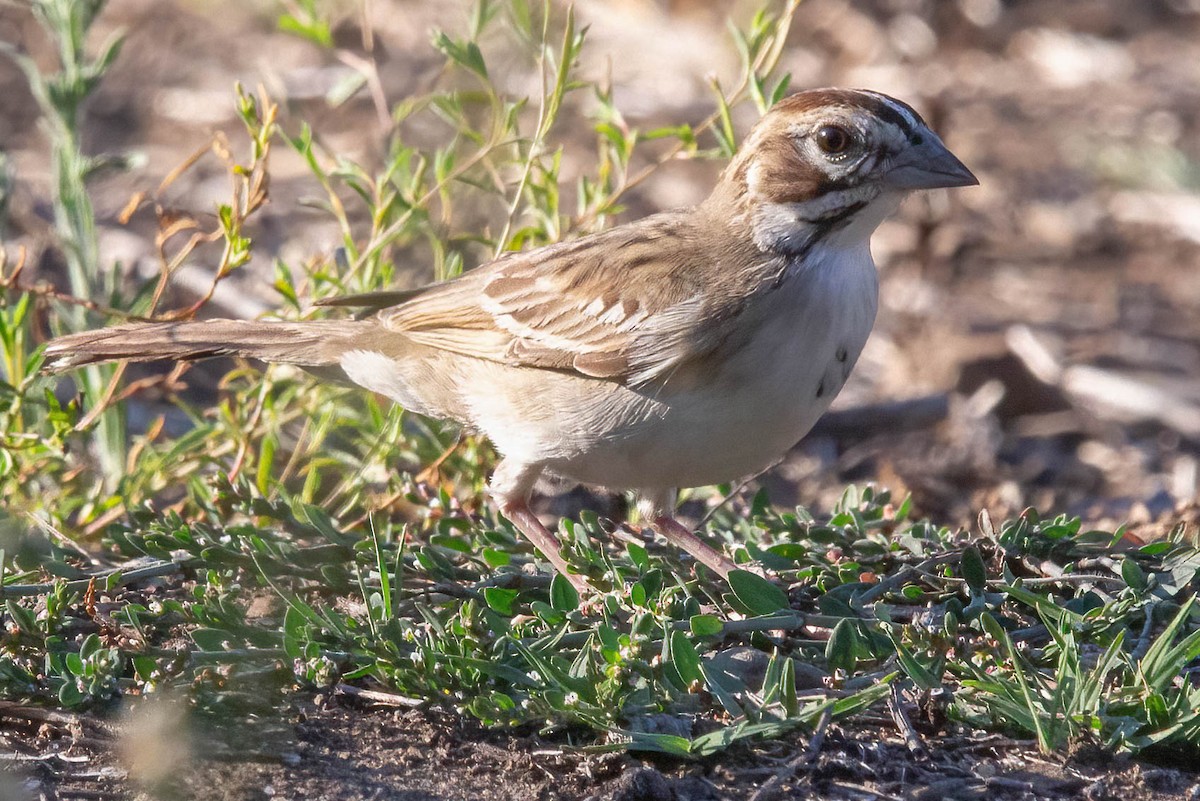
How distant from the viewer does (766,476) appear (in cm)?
693

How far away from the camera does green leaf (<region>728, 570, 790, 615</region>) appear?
391 centimetres

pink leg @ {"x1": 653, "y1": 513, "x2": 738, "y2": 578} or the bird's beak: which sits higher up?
the bird's beak

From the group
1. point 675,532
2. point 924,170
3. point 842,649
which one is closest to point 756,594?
point 842,649

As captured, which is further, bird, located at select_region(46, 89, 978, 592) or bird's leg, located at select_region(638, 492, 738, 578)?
bird's leg, located at select_region(638, 492, 738, 578)

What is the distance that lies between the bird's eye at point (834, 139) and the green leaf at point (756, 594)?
1492 millimetres

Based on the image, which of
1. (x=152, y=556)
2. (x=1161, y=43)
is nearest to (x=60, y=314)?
(x=152, y=556)

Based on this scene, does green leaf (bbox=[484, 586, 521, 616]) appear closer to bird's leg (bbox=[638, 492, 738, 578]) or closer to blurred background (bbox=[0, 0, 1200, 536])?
bird's leg (bbox=[638, 492, 738, 578])

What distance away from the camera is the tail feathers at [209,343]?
16.1 ft

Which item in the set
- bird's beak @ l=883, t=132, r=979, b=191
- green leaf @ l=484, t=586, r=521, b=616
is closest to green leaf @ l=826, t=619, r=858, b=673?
green leaf @ l=484, t=586, r=521, b=616

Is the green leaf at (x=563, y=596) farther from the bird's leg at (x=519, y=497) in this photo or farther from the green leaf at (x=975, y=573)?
the green leaf at (x=975, y=573)

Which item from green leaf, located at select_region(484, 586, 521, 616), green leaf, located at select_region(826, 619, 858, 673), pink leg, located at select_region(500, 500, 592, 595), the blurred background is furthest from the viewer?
the blurred background

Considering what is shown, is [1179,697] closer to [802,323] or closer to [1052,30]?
[802,323]

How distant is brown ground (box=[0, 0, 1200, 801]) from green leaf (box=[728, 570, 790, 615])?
474mm

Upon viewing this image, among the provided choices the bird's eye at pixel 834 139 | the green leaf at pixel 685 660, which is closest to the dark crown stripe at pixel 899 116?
the bird's eye at pixel 834 139
